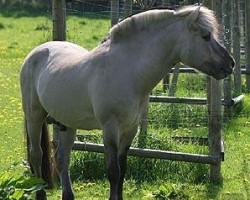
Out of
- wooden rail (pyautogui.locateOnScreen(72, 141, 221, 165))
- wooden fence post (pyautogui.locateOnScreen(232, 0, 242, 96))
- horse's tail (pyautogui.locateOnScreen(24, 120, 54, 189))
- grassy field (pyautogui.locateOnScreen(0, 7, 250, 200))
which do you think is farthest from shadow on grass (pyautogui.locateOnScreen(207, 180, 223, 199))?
wooden fence post (pyautogui.locateOnScreen(232, 0, 242, 96))

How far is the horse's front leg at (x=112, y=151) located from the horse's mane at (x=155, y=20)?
28.8 inches

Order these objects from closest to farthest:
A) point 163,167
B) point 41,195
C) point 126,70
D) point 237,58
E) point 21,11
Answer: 1. point 126,70
2. point 41,195
3. point 163,167
4. point 237,58
5. point 21,11

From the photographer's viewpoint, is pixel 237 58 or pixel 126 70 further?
pixel 237 58

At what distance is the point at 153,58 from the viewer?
16.8ft

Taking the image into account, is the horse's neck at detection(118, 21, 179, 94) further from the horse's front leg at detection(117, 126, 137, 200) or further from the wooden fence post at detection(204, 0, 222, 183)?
the wooden fence post at detection(204, 0, 222, 183)

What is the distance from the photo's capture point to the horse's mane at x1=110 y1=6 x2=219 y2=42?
495 centimetres

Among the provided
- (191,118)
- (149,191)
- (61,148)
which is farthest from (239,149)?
(61,148)

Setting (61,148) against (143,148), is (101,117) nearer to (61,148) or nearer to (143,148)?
(61,148)

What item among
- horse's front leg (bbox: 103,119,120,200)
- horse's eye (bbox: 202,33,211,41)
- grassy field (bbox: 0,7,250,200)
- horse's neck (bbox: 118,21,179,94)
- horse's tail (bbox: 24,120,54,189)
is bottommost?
grassy field (bbox: 0,7,250,200)

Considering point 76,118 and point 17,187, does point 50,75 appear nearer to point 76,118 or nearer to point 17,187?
point 76,118

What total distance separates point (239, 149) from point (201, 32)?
3801 millimetres

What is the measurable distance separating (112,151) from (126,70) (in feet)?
2.21

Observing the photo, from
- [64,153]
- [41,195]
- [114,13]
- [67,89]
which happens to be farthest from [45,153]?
[114,13]

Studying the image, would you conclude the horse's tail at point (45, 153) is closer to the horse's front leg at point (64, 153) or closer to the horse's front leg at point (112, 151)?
the horse's front leg at point (64, 153)
